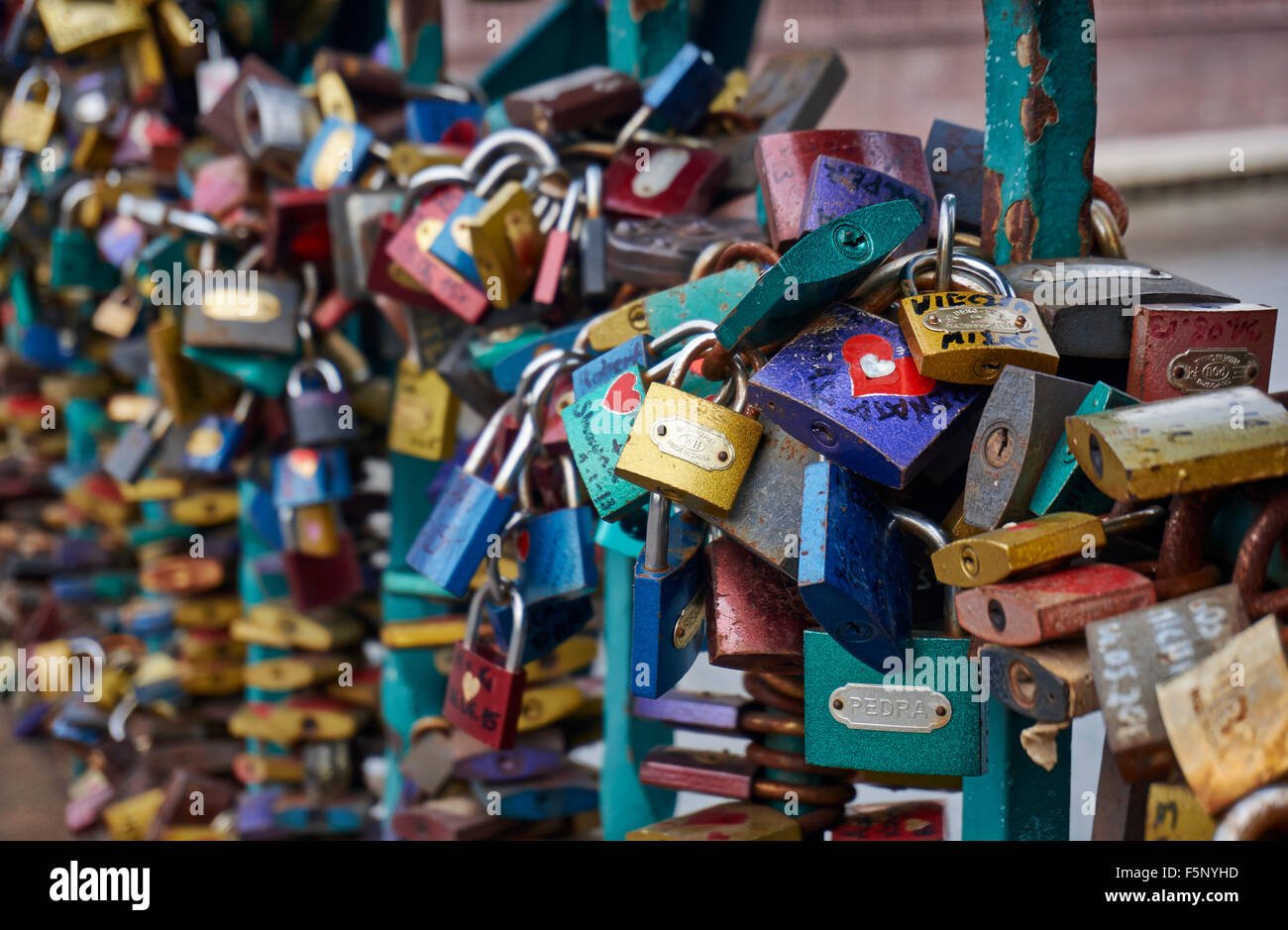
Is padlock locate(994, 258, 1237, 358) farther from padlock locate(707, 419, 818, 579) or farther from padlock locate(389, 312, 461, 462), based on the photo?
padlock locate(389, 312, 461, 462)

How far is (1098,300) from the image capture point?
0.79m

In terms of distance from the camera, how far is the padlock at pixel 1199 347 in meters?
0.75

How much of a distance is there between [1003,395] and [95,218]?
7.48 ft

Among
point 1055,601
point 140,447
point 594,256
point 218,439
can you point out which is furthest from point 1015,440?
point 140,447

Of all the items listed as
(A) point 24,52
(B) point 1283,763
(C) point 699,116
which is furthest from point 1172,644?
(A) point 24,52

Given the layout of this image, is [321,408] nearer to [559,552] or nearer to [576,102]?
[576,102]

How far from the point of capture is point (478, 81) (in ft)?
6.50

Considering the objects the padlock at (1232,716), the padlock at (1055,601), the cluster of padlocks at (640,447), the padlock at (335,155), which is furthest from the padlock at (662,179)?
the padlock at (1232,716)

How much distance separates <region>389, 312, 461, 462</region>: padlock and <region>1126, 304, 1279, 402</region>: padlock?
89 cm

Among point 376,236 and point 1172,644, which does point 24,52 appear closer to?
point 376,236

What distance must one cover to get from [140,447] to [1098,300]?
174 cm

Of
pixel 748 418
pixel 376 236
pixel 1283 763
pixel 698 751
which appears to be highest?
pixel 376 236

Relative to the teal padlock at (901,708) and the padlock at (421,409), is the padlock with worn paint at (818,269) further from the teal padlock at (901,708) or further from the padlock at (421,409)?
the padlock at (421,409)

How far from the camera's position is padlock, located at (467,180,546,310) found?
124 centimetres
